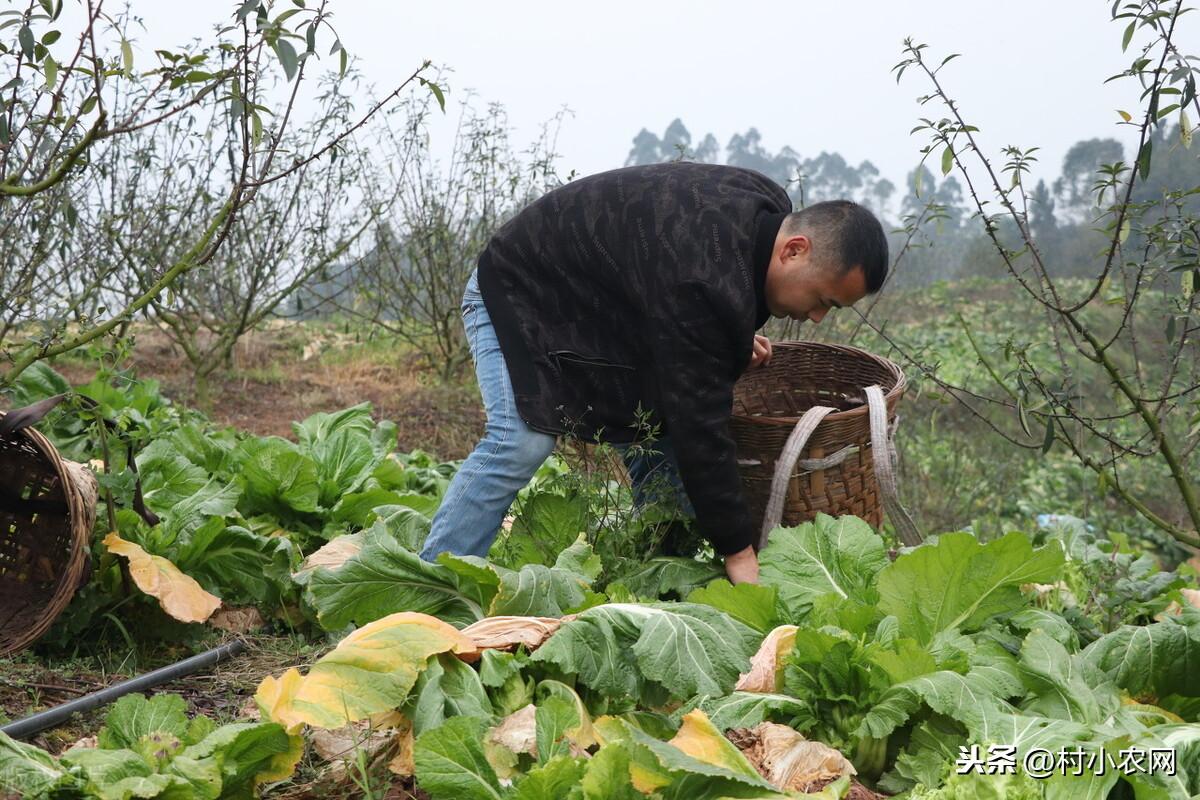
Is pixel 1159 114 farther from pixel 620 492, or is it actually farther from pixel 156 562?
pixel 156 562

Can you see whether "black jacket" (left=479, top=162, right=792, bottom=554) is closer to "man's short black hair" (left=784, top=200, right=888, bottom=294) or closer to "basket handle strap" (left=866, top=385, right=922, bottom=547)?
"man's short black hair" (left=784, top=200, right=888, bottom=294)

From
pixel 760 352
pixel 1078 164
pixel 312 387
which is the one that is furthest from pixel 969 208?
pixel 1078 164

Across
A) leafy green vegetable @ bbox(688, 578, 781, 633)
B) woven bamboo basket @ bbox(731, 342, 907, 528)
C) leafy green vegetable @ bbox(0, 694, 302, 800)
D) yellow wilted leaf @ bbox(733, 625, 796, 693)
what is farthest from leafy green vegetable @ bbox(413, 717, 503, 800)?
woven bamboo basket @ bbox(731, 342, 907, 528)

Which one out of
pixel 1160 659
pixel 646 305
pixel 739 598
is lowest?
pixel 1160 659

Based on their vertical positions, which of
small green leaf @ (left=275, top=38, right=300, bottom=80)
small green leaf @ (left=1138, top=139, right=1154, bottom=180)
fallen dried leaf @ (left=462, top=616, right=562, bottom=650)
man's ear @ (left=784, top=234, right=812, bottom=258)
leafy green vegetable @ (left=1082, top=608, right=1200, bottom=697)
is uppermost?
small green leaf @ (left=275, top=38, right=300, bottom=80)

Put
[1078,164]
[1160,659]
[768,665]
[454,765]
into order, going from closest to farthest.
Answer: [454,765] < [768,665] < [1160,659] < [1078,164]

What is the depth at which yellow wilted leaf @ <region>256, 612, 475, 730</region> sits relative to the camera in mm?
2199

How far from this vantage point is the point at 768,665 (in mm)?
2439

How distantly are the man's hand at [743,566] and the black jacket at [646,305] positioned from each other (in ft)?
0.10

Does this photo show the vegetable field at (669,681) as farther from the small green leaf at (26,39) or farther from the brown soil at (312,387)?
the brown soil at (312,387)

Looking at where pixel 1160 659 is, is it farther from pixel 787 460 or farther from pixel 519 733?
pixel 519 733

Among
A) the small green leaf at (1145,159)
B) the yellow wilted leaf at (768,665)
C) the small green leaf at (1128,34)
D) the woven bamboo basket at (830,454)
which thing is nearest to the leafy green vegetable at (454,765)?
the yellow wilted leaf at (768,665)

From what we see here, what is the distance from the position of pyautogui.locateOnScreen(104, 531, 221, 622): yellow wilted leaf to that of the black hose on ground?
0.12m

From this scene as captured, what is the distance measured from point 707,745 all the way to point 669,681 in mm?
266
